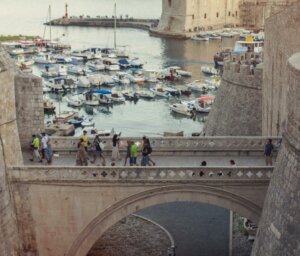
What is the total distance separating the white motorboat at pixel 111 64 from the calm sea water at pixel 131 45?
4.57 metres

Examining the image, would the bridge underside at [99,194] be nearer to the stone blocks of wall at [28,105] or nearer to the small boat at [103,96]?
the stone blocks of wall at [28,105]

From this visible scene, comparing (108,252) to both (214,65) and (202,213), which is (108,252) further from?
(214,65)

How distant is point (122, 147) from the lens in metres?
26.0

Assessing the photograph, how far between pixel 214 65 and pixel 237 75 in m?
45.0

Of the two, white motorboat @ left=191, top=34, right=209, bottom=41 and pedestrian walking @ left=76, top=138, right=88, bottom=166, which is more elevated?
white motorboat @ left=191, top=34, right=209, bottom=41

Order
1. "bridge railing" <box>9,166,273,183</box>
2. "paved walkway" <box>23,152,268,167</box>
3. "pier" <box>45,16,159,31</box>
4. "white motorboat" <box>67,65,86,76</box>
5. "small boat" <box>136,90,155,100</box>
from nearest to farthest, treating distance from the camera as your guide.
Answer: "bridge railing" <box>9,166,273,183</box> → "paved walkway" <box>23,152,268,167</box> → "small boat" <box>136,90,155,100</box> → "white motorboat" <box>67,65,86,76</box> → "pier" <box>45,16,159,31</box>

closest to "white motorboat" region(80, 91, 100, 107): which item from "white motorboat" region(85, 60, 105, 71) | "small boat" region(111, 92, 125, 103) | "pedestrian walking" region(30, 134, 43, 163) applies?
"small boat" region(111, 92, 125, 103)

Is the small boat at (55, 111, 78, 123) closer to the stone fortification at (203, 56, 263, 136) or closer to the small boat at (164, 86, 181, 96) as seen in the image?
the small boat at (164, 86, 181, 96)

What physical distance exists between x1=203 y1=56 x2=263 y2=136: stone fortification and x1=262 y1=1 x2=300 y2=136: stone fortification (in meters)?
3.56

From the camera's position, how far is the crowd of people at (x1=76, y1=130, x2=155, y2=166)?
78.7 ft

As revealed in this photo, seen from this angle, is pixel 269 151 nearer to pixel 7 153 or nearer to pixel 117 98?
pixel 7 153

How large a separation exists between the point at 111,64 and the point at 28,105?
185 feet

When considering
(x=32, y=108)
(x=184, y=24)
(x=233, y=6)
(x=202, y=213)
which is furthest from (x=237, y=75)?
(x=233, y=6)

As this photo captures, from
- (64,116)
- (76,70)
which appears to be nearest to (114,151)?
(64,116)
